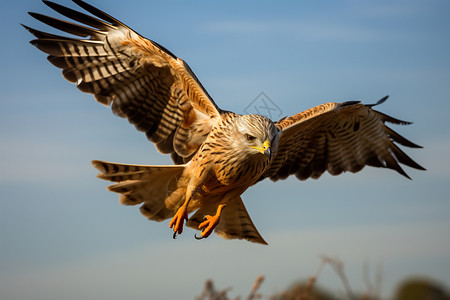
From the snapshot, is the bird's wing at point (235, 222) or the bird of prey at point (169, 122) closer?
the bird of prey at point (169, 122)

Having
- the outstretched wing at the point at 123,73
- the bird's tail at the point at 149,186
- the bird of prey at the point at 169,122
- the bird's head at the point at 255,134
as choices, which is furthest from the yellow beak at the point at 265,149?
the bird's tail at the point at 149,186

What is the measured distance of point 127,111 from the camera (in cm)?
682

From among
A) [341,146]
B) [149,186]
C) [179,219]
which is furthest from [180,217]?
[341,146]

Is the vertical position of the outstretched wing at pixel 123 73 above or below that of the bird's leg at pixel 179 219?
above

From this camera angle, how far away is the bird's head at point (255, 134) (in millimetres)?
5820

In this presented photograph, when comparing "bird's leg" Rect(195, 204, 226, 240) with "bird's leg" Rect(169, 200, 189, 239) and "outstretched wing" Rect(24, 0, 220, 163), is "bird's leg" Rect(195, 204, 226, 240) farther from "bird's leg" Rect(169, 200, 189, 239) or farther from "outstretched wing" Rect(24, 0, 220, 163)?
"outstretched wing" Rect(24, 0, 220, 163)

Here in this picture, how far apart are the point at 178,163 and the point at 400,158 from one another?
332cm

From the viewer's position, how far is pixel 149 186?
674 centimetres

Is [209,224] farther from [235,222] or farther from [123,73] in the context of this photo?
[123,73]

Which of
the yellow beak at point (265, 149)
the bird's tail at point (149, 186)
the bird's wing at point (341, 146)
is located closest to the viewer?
the yellow beak at point (265, 149)

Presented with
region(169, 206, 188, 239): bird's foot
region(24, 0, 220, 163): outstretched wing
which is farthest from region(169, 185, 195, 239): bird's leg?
region(24, 0, 220, 163): outstretched wing

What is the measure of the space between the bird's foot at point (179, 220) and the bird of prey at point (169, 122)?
0.01m

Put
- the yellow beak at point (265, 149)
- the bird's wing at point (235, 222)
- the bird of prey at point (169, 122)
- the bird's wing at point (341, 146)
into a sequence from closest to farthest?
the yellow beak at point (265, 149) < the bird of prey at point (169, 122) < the bird's wing at point (235, 222) < the bird's wing at point (341, 146)

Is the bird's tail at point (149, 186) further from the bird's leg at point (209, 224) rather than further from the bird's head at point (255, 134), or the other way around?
the bird's head at point (255, 134)
